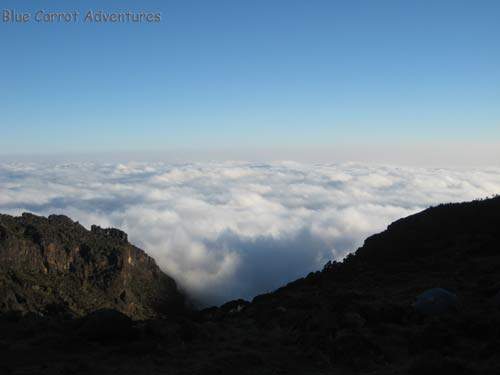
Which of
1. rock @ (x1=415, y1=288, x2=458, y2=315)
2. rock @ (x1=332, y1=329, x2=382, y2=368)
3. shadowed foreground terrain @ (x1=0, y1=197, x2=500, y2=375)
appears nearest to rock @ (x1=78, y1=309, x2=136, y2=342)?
shadowed foreground terrain @ (x1=0, y1=197, x2=500, y2=375)

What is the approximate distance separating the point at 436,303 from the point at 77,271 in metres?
101

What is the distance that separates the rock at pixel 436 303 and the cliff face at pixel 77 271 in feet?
215

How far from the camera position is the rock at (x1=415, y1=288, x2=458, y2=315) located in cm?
1481

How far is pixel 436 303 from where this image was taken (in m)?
15.0

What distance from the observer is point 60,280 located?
94.4 meters

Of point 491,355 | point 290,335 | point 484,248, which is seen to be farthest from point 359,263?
point 491,355

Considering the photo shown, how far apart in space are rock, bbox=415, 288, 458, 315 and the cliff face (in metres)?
65.4

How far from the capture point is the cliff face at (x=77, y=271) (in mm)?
79812

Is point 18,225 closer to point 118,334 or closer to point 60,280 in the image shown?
point 60,280

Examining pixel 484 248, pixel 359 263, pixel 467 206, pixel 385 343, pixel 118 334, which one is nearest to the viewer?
pixel 385 343

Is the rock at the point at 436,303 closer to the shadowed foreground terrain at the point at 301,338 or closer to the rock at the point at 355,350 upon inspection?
the shadowed foreground terrain at the point at 301,338

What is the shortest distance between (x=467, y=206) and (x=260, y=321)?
77.1 ft

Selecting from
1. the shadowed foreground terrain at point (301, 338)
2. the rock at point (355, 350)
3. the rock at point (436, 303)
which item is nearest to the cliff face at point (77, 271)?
the shadowed foreground terrain at point (301, 338)

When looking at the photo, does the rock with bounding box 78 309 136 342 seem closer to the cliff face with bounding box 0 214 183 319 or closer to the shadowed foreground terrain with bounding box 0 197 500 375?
the shadowed foreground terrain with bounding box 0 197 500 375
